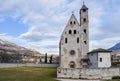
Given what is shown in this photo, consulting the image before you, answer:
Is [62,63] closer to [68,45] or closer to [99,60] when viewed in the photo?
[68,45]

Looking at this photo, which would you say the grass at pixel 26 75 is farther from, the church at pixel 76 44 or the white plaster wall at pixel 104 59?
the white plaster wall at pixel 104 59

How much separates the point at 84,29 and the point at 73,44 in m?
6.30

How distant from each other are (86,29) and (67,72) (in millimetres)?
24046

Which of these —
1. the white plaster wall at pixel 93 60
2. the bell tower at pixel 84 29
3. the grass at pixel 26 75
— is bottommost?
the grass at pixel 26 75

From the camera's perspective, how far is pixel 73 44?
6750 centimetres

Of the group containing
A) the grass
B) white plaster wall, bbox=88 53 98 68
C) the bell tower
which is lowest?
the grass

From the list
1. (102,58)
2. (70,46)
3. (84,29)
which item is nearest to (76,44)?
(70,46)

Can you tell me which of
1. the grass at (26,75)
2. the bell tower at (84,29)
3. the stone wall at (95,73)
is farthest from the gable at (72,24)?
the stone wall at (95,73)

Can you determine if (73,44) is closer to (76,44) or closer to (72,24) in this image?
(76,44)

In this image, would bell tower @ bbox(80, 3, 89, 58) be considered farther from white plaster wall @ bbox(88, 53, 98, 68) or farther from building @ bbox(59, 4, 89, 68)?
white plaster wall @ bbox(88, 53, 98, 68)

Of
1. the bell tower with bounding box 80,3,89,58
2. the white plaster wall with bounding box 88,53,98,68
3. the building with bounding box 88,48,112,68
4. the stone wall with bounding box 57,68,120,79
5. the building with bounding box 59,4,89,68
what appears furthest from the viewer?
the bell tower with bounding box 80,3,89,58

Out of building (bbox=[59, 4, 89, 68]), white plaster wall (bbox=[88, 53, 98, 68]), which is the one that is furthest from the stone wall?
building (bbox=[59, 4, 89, 68])

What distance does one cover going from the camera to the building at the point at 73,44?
66.4 metres

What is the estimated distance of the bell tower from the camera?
220ft
